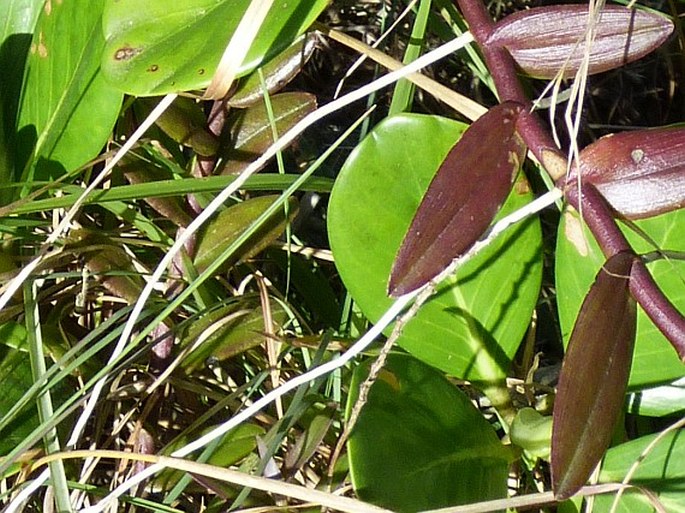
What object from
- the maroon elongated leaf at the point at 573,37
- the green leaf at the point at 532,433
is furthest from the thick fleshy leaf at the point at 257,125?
the green leaf at the point at 532,433

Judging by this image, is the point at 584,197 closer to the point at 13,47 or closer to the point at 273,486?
the point at 273,486

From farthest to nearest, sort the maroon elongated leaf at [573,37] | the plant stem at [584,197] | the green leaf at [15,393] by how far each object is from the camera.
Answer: the green leaf at [15,393]
the maroon elongated leaf at [573,37]
the plant stem at [584,197]

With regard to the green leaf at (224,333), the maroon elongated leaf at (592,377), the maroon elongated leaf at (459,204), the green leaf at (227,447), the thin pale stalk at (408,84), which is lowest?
→ the green leaf at (227,447)

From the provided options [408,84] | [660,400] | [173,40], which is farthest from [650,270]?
[173,40]

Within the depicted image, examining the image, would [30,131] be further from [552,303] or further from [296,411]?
[552,303]

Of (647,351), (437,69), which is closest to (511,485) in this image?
(647,351)

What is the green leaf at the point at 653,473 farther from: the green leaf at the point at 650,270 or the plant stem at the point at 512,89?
the plant stem at the point at 512,89
